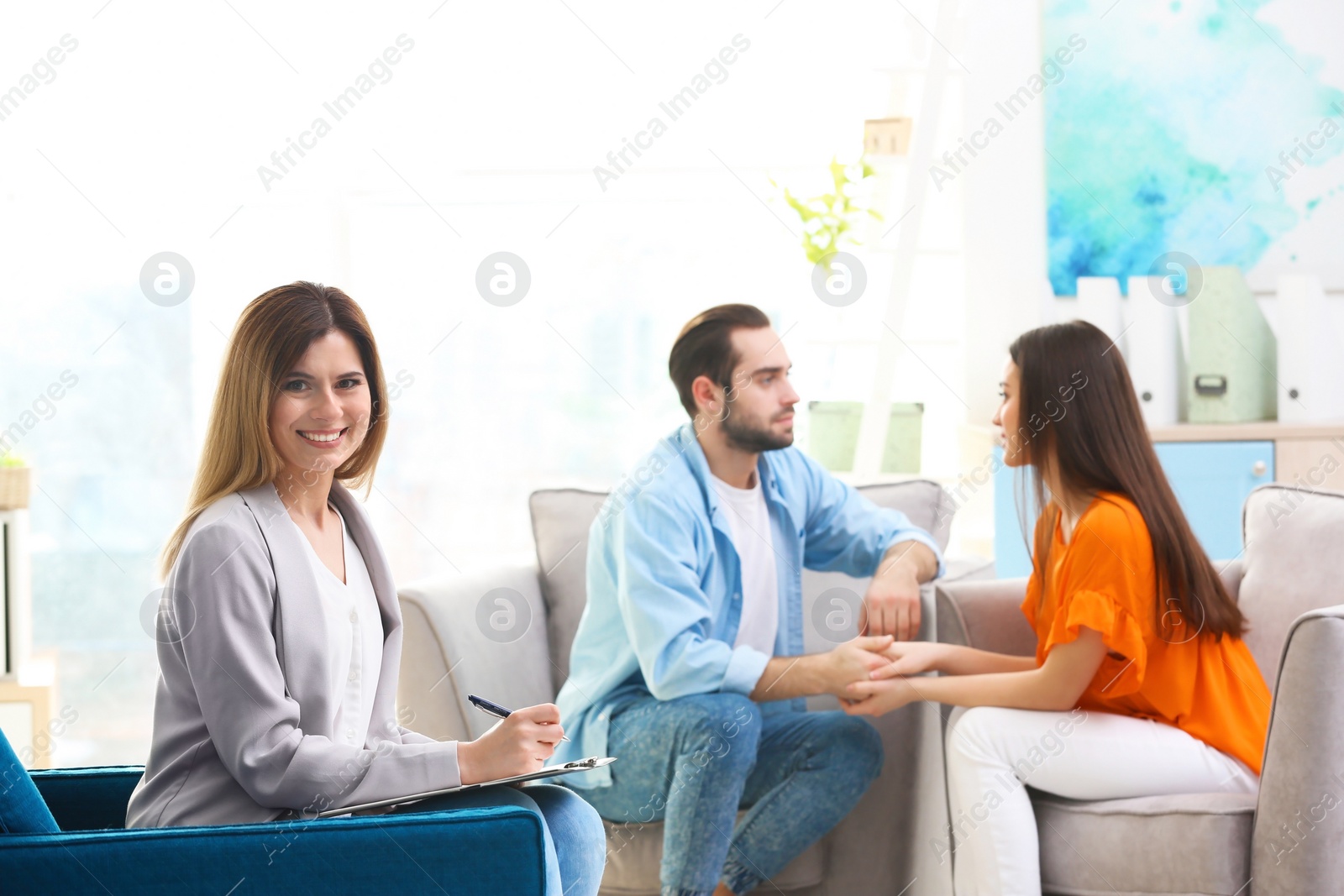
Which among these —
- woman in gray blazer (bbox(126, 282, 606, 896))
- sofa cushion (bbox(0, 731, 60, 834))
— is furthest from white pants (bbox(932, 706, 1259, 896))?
sofa cushion (bbox(0, 731, 60, 834))

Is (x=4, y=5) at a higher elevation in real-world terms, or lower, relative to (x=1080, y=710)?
higher

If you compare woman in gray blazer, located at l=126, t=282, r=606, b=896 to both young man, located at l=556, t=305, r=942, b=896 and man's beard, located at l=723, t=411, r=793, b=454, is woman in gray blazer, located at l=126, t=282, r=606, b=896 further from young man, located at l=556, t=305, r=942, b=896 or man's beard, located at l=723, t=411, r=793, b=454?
man's beard, located at l=723, t=411, r=793, b=454

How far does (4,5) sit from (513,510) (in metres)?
2.14

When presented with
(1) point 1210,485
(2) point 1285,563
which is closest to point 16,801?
(2) point 1285,563

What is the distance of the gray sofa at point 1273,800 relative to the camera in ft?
4.50

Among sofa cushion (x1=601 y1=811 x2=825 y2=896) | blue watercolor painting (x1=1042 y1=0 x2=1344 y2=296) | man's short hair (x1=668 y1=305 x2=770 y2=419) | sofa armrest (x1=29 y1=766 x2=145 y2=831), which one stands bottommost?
sofa cushion (x1=601 y1=811 x2=825 y2=896)

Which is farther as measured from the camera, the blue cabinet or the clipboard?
the blue cabinet

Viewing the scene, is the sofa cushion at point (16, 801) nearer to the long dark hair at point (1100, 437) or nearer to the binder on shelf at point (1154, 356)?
the long dark hair at point (1100, 437)

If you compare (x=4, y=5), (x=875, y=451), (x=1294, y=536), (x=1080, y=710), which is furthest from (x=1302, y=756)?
(x=4, y=5)

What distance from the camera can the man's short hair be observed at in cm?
199

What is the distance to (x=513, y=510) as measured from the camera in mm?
3670

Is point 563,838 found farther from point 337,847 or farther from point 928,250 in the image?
point 928,250

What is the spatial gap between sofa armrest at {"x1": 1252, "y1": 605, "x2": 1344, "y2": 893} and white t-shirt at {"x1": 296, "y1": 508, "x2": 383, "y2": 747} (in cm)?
113

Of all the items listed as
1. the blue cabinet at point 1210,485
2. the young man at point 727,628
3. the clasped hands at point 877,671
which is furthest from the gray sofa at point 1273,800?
the blue cabinet at point 1210,485
